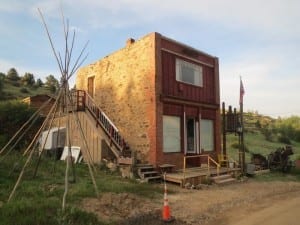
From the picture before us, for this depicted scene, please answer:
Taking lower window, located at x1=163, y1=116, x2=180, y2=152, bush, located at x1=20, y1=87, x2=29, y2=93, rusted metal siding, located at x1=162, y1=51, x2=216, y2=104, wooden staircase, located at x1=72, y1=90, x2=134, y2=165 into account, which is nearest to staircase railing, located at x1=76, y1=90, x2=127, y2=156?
wooden staircase, located at x1=72, y1=90, x2=134, y2=165

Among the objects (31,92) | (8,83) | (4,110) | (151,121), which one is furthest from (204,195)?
(8,83)

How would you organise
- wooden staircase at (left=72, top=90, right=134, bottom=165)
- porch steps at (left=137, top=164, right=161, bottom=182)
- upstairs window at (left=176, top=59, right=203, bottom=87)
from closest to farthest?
porch steps at (left=137, top=164, right=161, bottom=182), wooden staircase at (left=72, top=90, right=134, bottom=165), upstairs window at (left=176, top=59, right=203, bottom=87)

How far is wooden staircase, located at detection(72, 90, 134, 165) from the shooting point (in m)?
17.0

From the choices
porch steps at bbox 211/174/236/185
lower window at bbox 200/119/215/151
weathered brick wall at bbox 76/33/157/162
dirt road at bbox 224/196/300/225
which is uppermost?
weathered brick wall at bbox 76/33/157/162

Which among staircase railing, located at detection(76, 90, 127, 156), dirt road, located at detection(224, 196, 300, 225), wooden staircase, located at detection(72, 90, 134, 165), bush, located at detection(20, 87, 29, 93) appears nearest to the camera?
dirt road, located at detection(224, 196, 300, 225)

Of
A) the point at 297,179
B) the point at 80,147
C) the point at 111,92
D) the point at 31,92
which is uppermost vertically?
the point at 31,92

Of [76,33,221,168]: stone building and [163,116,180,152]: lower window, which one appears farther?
[163,116,180,152]: lower window

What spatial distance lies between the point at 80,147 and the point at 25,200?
10234 mm

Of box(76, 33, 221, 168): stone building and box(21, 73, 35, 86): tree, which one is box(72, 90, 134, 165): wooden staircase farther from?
box(21, 73, 35, 86): tree

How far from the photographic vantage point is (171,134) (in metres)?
17.9

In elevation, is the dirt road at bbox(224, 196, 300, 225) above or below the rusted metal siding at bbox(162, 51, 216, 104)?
below

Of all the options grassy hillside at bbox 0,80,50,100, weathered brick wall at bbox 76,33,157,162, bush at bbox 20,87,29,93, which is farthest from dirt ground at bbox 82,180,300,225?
bush at bbox 20,87,29,93

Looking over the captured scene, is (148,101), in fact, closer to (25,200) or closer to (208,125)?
(208,125)

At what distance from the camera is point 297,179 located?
19.2 m
